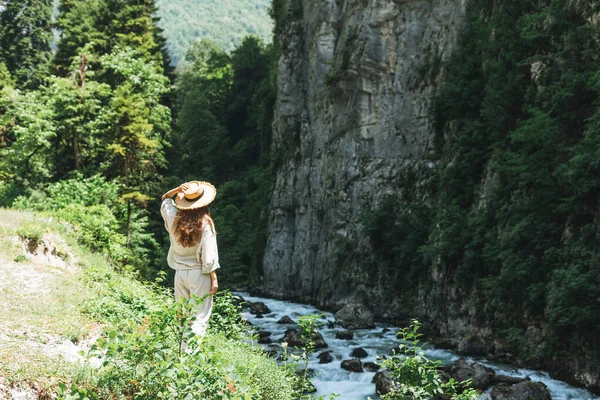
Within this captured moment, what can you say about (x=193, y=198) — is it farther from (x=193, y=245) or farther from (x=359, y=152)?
(x=359, y=152)

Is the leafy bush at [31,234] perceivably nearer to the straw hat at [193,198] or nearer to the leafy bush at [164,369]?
the straw hat at [193,198]

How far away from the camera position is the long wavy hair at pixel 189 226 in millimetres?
6410

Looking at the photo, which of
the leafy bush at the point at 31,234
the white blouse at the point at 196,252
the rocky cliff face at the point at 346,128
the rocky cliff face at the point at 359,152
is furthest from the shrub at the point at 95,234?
the rocky cliff face at the point at 346,128

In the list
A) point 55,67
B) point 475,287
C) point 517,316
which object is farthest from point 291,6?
point 517,316

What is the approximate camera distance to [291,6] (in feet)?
136

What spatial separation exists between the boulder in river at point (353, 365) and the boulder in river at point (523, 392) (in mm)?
4428

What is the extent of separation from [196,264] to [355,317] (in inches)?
735

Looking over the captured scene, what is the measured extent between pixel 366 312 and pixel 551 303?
1076cm

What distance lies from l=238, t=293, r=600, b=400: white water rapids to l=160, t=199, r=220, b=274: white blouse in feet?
11.9

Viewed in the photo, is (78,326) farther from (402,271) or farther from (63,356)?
(402,271)

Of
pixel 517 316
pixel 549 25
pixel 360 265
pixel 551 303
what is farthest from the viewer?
pixel 360 265

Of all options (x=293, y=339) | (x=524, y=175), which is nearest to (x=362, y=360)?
(x=293, y=339)

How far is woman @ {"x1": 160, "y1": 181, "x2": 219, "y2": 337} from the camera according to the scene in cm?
641

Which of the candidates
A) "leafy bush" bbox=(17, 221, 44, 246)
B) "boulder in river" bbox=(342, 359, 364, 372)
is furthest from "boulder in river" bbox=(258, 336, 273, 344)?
"leafy bush" bbox=(17, 221, 44, 246)
